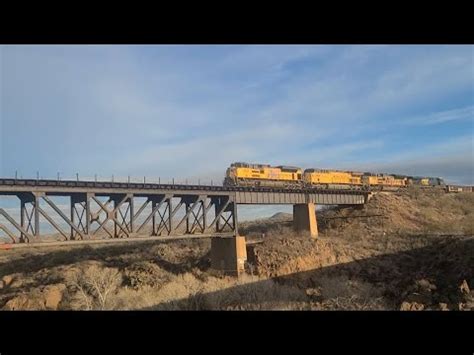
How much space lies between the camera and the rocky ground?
20469 mm

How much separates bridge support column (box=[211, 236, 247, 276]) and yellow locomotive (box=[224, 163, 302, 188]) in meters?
8.41

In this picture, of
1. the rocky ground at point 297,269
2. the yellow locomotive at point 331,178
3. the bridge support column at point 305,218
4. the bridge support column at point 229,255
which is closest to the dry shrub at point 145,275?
the rocky ground at point 297,269

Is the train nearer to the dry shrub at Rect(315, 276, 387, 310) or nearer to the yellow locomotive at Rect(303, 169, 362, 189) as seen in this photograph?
the yellow locomotive at Rect(303, 169, 362, 189)

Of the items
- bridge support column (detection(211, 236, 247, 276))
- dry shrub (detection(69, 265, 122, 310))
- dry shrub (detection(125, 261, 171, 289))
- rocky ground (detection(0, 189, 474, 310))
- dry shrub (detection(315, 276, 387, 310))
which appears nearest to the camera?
dry shrub (detection(315, 276, 387, 310))

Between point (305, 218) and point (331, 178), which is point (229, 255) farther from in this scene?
point (331, 178)

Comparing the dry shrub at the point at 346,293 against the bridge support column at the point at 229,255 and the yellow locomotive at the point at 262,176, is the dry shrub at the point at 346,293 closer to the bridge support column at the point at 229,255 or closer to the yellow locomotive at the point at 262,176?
the bridge support column at the point at 229,255

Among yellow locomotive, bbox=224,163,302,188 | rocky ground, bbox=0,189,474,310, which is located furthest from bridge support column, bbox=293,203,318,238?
yellow locomotive, bbox=224,163,302,188
